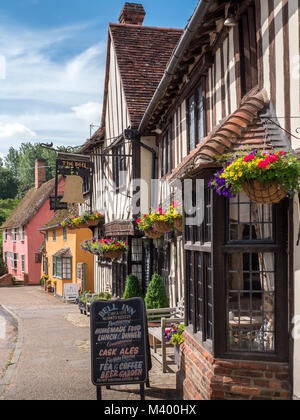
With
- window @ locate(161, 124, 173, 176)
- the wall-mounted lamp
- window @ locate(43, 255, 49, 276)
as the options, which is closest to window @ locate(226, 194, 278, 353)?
the wall-mounted lamp

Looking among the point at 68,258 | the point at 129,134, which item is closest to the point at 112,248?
the point at 129,134

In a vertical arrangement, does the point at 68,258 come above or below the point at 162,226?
below

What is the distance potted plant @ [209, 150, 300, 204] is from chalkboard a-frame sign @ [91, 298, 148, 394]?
3647 millimetres

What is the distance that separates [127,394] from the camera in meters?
8.85

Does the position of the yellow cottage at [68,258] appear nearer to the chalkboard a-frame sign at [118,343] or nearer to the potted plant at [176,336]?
the potted plant at [176,336]

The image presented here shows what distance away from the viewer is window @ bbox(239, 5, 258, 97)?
7.29m

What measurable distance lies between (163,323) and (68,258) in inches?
706

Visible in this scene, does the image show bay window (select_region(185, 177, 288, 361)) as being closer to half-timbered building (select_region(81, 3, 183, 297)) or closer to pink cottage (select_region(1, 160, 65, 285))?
half-timbered building (select_region(81, 3, 183, 297))

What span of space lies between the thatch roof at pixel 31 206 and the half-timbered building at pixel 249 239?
32.1 m

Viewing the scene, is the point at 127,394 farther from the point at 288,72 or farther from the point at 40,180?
the point at 40,180

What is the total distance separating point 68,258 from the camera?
27.4 m

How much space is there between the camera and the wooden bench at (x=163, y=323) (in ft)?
33.2

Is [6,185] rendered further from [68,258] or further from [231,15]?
[231,15]

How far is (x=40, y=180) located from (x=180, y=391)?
126 feet
